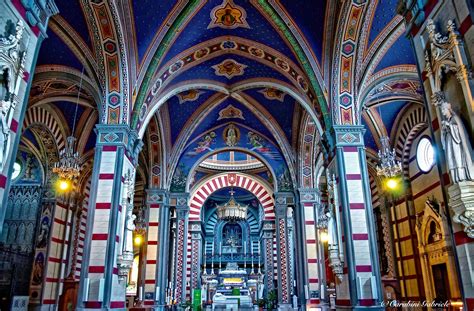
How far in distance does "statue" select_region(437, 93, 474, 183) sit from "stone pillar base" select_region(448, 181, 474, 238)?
Answer: 76mm

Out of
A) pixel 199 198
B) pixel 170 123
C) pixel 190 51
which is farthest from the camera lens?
pixel 199 198

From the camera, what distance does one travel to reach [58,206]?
15039 mm

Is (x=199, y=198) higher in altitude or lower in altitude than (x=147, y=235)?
higher

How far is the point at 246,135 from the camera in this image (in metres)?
17.0

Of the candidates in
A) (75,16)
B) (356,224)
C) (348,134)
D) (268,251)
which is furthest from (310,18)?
(268,251)

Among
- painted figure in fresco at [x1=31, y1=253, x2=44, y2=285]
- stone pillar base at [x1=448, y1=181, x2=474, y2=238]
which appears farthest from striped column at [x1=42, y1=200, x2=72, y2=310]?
stone pillar base at [x1=448, y1=181, x2=474, y2=238]

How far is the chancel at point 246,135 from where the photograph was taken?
4.51 metres

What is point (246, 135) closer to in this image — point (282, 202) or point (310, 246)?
point (282, 202)

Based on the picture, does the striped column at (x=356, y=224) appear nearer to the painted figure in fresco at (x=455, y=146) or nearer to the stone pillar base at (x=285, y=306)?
the painted figure in fresco at (x=455, y=146)

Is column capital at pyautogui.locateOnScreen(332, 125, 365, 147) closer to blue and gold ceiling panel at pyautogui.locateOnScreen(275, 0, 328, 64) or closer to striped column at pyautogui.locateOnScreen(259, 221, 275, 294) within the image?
blue and gold ceiling panel at pyautogui.locateOnScreen(275, 0, 328, 64)

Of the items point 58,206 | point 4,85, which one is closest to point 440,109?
point 4,85

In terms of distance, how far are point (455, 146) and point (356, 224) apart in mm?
4942

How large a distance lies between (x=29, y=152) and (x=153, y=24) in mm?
8442

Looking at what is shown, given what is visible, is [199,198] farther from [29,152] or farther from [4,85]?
[4,85]
